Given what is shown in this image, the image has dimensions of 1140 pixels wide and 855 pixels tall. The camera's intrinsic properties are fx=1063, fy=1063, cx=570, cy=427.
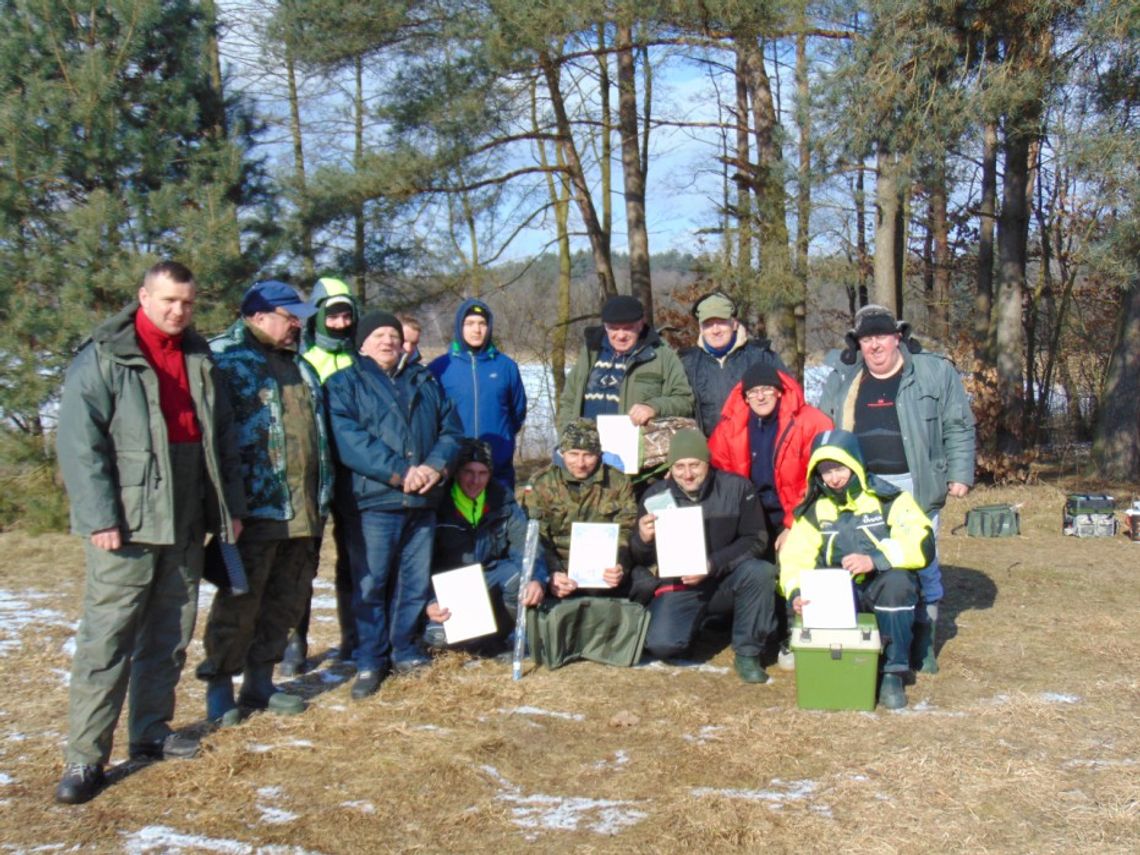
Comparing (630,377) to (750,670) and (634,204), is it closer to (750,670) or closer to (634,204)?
(750,670)

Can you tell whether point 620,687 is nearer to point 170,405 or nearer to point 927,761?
point 927,761

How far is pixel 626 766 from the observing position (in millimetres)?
4008

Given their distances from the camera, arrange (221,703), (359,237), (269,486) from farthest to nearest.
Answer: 1. (359,237)
2. (221,703)
3. (269,486)

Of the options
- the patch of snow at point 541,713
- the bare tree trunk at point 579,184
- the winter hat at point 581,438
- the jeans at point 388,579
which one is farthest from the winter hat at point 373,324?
the bare tree trunk at point 579,184

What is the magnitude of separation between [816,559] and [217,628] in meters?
2.63

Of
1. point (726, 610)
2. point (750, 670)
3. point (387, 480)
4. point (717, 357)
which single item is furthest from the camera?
point (717, 357)

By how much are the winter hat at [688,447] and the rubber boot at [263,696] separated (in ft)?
6.87

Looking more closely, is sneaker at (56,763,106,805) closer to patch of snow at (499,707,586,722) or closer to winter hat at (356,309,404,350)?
patch of snow at (499,707,586,722)

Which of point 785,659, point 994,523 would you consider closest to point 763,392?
point 785,659

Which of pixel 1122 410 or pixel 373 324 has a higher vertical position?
Answer: pixel 373 324

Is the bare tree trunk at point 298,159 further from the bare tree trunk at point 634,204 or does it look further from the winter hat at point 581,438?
the winter hat at point 581,438

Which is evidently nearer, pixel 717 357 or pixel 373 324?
pixel 373 324

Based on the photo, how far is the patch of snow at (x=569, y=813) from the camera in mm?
3498

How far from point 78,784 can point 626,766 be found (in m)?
1.94
